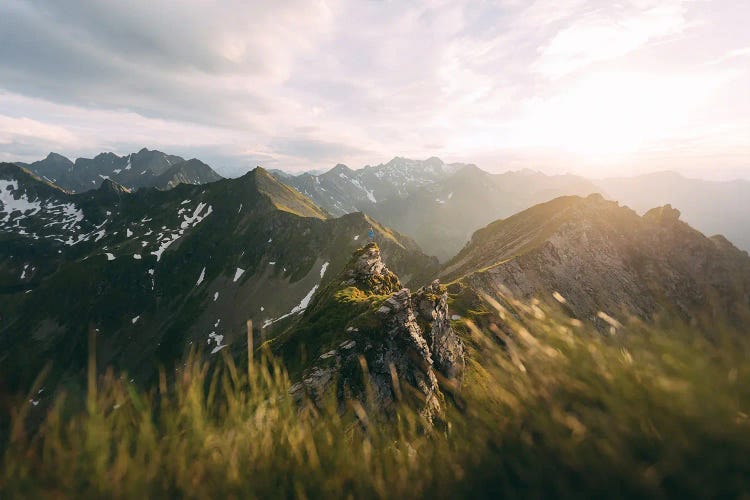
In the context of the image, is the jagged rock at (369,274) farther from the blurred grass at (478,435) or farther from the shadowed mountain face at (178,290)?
the shadowed mountain face at (178,290)

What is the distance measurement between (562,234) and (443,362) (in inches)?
2853

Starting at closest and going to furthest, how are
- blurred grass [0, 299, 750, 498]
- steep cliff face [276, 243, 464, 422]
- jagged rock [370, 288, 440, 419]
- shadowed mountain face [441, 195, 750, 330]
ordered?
blurred grass [0, 299, 750, 498] < steep cliff face [276, 243, 464, 422] < jagged rock [370, 288, 440, 419] < shadowed mountain face [441, 195, 750, 330]

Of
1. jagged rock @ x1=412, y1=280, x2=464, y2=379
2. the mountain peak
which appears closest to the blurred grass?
jagged rock @ x1=412, y1=280, x2=464, y2=379

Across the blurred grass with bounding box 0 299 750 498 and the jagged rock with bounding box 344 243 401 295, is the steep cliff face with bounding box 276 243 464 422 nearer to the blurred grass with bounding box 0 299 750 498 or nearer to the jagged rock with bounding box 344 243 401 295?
the jagged rock with bounding box 344 243 401 295

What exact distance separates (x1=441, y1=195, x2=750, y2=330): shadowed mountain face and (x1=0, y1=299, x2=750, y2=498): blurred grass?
231ft

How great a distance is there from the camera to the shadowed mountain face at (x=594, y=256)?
83.1 metres

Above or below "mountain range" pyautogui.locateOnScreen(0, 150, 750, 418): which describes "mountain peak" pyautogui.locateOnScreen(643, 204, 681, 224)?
above

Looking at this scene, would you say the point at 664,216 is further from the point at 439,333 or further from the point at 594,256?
the point at 439,333

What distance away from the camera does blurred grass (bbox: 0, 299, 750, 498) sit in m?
3.83

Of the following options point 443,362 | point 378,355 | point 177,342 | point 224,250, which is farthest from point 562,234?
point 224,250

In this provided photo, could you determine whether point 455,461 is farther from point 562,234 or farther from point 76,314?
point 76,314

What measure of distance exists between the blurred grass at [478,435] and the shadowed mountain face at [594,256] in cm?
7035

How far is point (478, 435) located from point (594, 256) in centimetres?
10735

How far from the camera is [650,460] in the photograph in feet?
12.4
